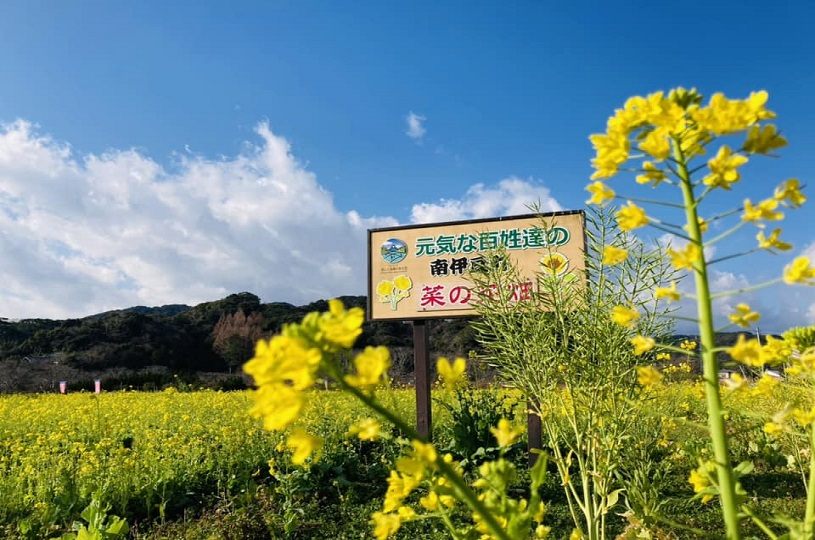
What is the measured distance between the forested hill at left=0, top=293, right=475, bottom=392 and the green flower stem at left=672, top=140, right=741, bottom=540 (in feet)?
57.8

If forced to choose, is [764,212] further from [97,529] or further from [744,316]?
[97,529]

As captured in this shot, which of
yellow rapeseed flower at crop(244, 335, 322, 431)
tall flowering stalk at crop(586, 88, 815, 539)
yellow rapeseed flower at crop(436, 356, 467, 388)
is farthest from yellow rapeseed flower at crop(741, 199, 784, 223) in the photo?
yellow rapeseed flower at crop(244, 335, 322, 431)

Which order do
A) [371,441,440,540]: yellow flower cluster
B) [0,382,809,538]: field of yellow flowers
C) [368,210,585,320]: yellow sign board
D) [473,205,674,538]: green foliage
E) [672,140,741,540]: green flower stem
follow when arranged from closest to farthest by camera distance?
[371,441,440,540]: yellow flower cluster < [672,140,741,540]: green flower stem < [473,205,674,538]: green foliage < [0,382,809,538]: field of yellow flowers < [368,210,585,320]: yellow sign board

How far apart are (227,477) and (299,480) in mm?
619

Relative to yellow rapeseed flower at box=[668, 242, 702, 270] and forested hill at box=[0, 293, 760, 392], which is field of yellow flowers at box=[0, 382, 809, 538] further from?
forested hill at box=[0, 293, 760, 392]

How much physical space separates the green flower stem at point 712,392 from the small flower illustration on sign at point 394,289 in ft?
17.2

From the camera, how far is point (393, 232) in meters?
6.23

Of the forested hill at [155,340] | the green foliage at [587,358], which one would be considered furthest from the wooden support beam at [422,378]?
the forested hill at [155,340]

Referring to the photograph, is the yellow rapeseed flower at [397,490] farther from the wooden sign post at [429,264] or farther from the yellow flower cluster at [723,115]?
the wooden sign post at [429,264]

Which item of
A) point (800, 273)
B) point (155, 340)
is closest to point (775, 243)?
point (800, 273)

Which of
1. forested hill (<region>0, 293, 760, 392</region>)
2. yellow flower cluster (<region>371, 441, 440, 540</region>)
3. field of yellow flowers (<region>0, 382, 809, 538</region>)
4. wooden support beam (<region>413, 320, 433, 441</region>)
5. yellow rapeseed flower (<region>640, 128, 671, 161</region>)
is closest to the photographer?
yellow flower cluster (<region>371, 441, 440, 540</region>)

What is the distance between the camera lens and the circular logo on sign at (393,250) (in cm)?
616

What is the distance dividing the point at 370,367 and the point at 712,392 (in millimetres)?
515

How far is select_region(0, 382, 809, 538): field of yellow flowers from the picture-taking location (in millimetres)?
3814
